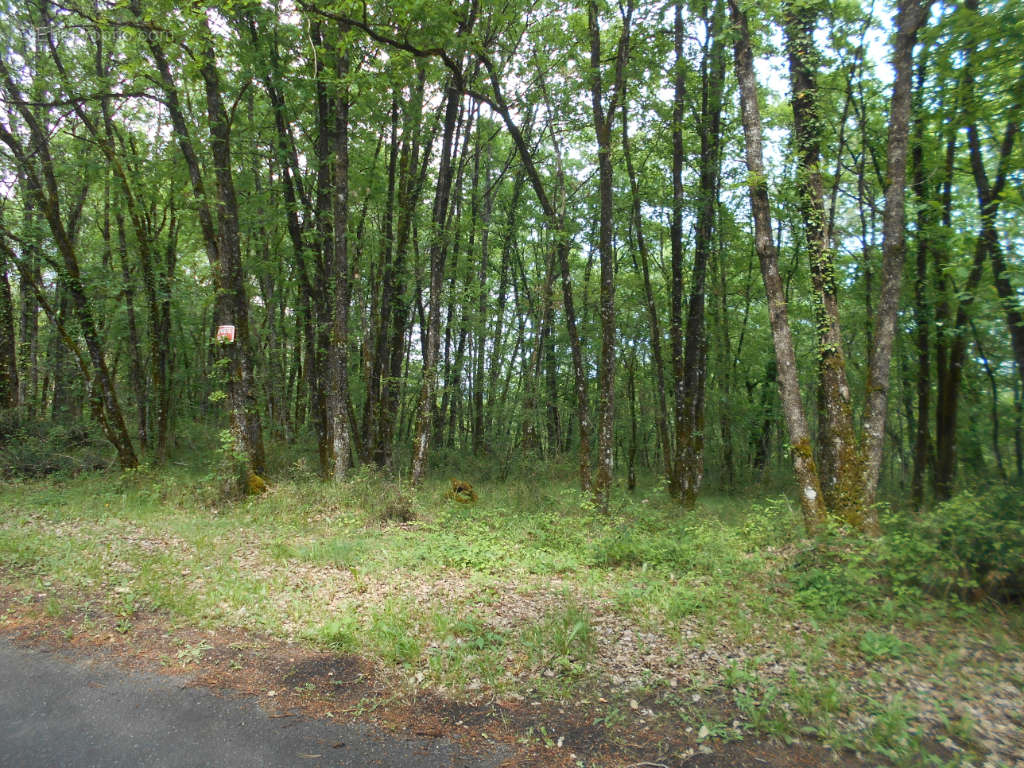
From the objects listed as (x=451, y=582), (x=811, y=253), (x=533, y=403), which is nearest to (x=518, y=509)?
(x=451, y=582)

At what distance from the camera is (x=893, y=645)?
479 cm

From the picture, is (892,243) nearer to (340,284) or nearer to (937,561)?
(937,561)

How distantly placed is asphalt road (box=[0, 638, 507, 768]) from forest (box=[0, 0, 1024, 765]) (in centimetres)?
105

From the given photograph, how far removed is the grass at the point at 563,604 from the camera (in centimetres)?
427

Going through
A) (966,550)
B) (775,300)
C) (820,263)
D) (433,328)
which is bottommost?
(966,550)

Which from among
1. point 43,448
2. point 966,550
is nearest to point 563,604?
point 966,550

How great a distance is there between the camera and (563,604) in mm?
5902

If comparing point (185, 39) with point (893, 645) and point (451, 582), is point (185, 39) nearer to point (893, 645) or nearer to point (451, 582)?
point (451, 582)

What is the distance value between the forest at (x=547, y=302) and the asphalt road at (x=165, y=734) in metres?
1.05

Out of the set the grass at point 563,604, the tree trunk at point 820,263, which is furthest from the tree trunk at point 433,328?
the tree trunk at point 820,263

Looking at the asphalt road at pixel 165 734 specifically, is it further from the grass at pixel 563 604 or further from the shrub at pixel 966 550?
the shrub at pixel 966 550

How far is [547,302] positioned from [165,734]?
13.9 meters

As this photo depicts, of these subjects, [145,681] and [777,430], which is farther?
[777,430]

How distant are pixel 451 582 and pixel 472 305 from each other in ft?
39.2
